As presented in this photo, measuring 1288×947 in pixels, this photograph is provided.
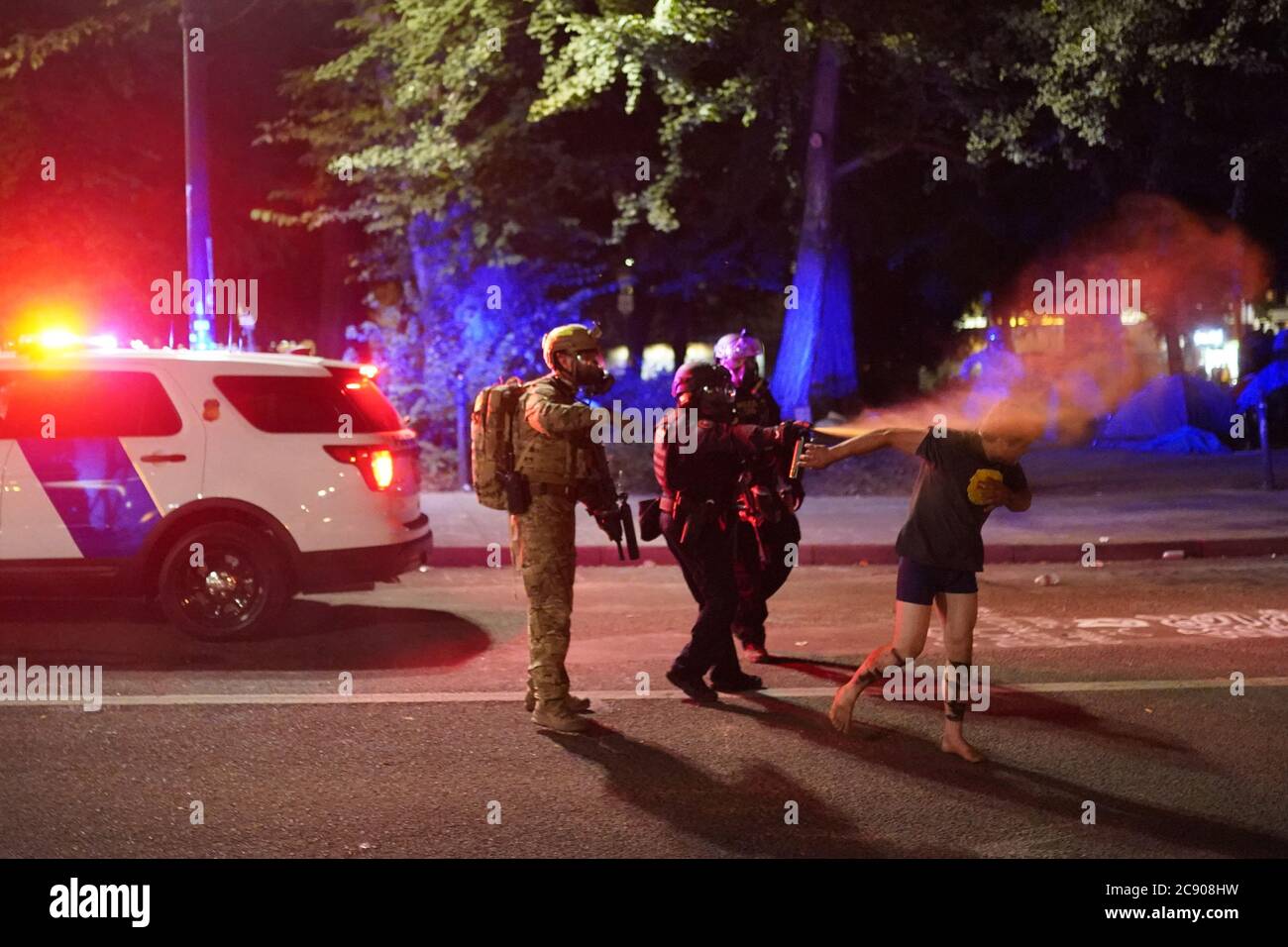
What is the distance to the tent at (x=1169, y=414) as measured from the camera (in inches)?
978

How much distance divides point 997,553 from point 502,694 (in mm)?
6406

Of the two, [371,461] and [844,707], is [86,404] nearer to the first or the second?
[371,461]

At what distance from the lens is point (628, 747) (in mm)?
6410

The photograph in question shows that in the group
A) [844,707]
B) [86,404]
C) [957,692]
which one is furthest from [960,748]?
[86,404]

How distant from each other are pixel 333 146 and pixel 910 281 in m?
21.1

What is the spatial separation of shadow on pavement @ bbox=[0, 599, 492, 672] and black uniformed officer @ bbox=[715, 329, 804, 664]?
1658 mm

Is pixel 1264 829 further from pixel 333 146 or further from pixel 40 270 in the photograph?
pixel 40 270

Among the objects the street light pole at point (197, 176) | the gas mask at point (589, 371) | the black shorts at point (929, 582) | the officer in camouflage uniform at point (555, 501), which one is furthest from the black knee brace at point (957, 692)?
the street light pole at point (197, 176)

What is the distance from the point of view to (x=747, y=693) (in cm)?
741

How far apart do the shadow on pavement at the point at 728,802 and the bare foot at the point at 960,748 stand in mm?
755

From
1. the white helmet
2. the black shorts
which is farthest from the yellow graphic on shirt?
the white helmet
